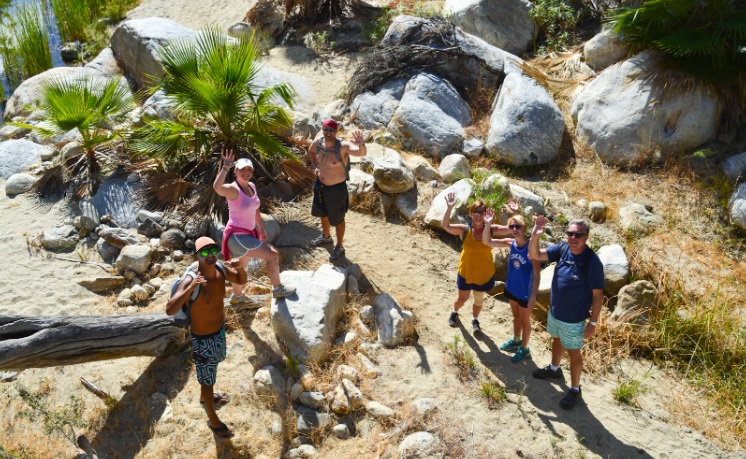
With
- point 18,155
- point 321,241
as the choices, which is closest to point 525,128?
point 321,241

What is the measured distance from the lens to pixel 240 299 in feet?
20.3

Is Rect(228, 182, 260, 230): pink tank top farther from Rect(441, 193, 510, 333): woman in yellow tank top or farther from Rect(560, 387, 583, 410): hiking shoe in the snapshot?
Rect(560, 387, 583, 410): hiking shoe

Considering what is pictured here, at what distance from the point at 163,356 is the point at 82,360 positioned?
0.70 meters

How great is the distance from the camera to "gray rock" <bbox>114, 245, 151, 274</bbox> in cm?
685

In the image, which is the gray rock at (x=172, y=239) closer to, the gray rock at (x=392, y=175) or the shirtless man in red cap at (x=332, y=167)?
the shirtless man in red cap at (x=332, y=167)

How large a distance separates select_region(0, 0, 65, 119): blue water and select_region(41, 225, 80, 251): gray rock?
6.57m

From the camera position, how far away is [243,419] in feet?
17.4

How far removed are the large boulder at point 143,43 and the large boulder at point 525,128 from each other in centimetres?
541

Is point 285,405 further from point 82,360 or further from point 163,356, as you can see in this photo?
point 82,360

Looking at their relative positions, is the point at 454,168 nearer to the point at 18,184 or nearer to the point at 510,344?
the point at 510,344

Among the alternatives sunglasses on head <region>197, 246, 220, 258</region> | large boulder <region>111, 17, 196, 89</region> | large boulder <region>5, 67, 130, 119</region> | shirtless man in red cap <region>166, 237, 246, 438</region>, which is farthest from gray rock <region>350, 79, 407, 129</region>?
sunglasses on head <region>197, 246, 220, 258</region>

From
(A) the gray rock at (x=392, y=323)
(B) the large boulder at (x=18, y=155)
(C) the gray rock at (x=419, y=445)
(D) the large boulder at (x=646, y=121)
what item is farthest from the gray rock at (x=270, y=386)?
(D) the large boulder at (x=646, y=121)

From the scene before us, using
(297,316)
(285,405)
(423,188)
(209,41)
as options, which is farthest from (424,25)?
(285,405)

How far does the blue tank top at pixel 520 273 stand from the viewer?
5449 millimetres
